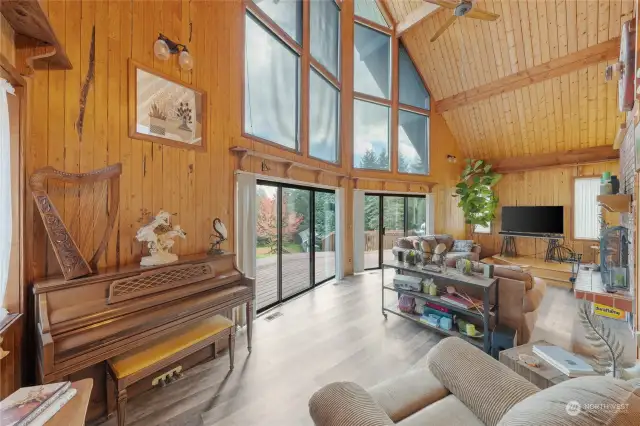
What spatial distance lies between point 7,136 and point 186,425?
6.86 feet

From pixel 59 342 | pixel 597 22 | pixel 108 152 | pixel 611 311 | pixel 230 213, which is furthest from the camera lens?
pixel 597 22

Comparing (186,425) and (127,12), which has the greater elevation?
(127,12)

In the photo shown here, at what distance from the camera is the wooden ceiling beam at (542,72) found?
4.36 m

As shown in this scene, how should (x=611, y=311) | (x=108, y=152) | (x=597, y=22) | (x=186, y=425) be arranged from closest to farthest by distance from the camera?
(x=186, y=425) → (x=108, y=152) → (x=611, y=311) → (x=597, y=22)

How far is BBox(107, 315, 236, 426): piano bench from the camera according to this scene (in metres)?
1.61

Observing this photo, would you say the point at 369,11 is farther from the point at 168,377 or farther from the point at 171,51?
the point at 168,377

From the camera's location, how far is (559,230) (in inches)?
233

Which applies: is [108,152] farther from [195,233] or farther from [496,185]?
[496,185]

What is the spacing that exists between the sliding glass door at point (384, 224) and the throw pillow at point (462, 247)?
994 mm

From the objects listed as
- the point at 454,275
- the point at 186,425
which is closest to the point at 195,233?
the point at 186,425

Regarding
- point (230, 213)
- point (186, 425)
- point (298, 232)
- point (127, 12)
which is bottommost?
point (186, 425)

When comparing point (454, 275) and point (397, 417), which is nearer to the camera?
point (397, 417)

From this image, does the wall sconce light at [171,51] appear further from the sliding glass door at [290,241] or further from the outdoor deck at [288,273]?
the outdoor deck at [288,273]

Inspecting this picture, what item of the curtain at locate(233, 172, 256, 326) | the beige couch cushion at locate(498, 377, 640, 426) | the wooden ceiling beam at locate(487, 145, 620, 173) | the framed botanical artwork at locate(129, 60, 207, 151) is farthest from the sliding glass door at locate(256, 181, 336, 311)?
the wooden ceiling beam at locate(487, 145, 620, 173)
